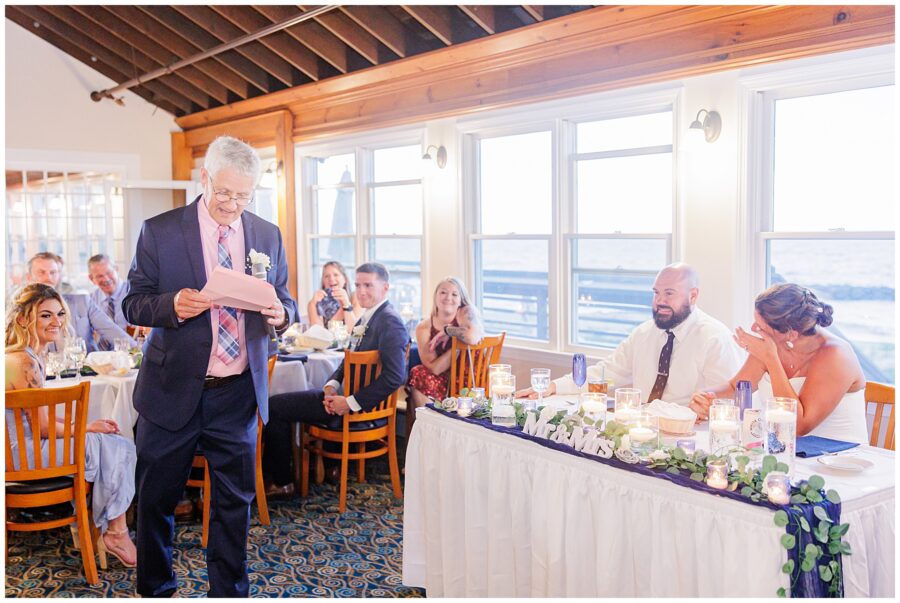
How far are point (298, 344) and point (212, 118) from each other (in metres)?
4.54

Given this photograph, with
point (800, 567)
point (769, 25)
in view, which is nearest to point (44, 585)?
point (800, 567)

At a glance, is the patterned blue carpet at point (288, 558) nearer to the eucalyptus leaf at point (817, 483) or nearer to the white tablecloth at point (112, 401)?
the white tablecloth at point (112, 401)

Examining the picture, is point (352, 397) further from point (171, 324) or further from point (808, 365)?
point (808, 365)

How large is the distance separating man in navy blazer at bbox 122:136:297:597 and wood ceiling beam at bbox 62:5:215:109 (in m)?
5.97

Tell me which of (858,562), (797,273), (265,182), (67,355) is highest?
(265,182)

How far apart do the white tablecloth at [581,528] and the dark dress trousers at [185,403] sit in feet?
2.27

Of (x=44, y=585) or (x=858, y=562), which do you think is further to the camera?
(x=44, y=585)

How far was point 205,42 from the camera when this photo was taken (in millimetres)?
7715

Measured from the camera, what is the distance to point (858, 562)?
2.20 metres

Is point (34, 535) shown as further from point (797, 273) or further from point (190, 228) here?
point (797, 273)

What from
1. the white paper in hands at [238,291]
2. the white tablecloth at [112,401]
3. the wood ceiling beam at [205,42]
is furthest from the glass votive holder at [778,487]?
the wood ceiling beam at [205,42]

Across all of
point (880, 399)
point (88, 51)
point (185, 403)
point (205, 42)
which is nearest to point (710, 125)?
point (880, 399)

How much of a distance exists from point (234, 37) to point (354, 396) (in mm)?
4238

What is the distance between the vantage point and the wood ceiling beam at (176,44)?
7.75m
